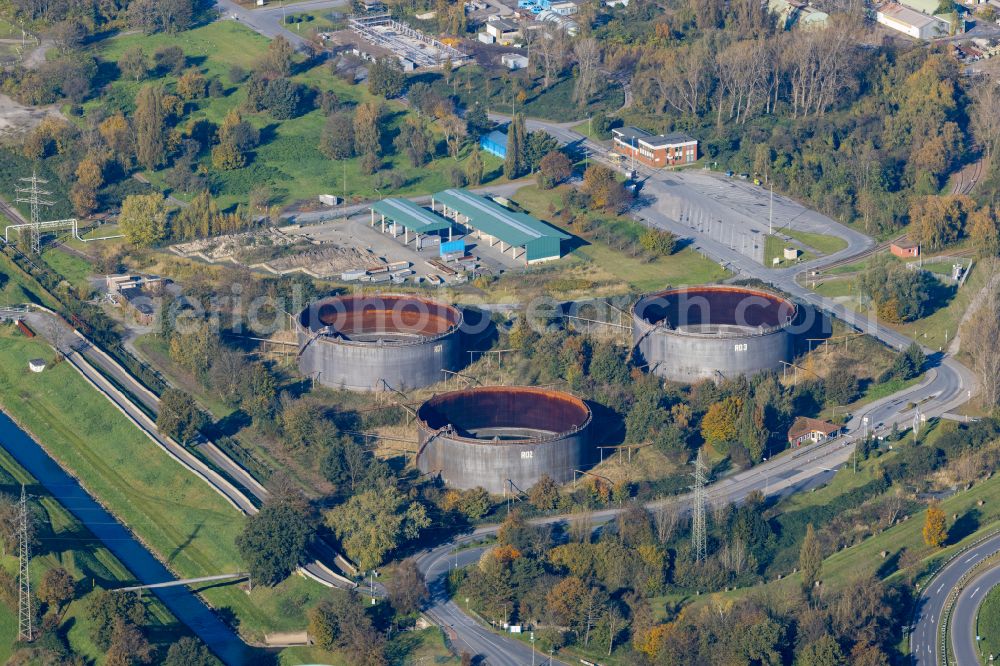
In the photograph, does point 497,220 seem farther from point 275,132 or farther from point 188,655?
point 188,655

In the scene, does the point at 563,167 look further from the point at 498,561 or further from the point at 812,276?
the point at 498,561

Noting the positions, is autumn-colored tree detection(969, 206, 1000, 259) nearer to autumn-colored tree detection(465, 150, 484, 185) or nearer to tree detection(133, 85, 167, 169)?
autumn-colored tree detection(465, 150, 484, 185)

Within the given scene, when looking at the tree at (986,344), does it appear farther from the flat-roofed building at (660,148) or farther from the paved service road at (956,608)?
the flat-roofed building at (660,148)

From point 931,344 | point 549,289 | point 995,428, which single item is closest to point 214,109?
point 549,289

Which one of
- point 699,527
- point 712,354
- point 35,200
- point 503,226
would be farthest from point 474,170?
point 699,527

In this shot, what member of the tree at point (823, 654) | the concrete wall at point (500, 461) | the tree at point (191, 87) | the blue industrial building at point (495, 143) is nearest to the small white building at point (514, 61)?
the blue industrial building at point (495, 143)
